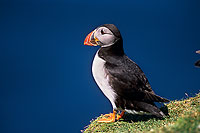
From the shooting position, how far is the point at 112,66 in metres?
4.13

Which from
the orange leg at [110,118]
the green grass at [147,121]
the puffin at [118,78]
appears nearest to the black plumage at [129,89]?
the puffin at [118,78]

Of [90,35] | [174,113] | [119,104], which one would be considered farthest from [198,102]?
[90,35]

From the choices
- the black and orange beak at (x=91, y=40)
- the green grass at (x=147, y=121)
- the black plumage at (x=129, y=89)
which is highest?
the black and orange beak at (x=91, y=40)

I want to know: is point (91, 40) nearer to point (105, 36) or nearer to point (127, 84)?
point (105, 36)

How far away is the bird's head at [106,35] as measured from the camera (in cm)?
423

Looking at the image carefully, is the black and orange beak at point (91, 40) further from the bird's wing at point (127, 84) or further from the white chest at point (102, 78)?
the bird's wing at point (127, 84)

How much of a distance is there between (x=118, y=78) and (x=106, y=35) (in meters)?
0.81

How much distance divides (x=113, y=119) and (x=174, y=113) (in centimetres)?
111

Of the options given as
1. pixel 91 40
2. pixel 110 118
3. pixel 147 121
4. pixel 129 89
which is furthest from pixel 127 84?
pixel 91 40

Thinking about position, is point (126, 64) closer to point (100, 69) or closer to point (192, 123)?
point (100, 69)

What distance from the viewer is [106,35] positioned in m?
4.26

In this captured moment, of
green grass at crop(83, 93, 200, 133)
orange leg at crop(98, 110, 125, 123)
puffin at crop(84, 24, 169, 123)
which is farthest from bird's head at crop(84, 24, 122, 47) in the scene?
green grass at crop(83, 93, 200, 133)

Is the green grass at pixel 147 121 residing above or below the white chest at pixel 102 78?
below

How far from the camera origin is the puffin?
159 inches
